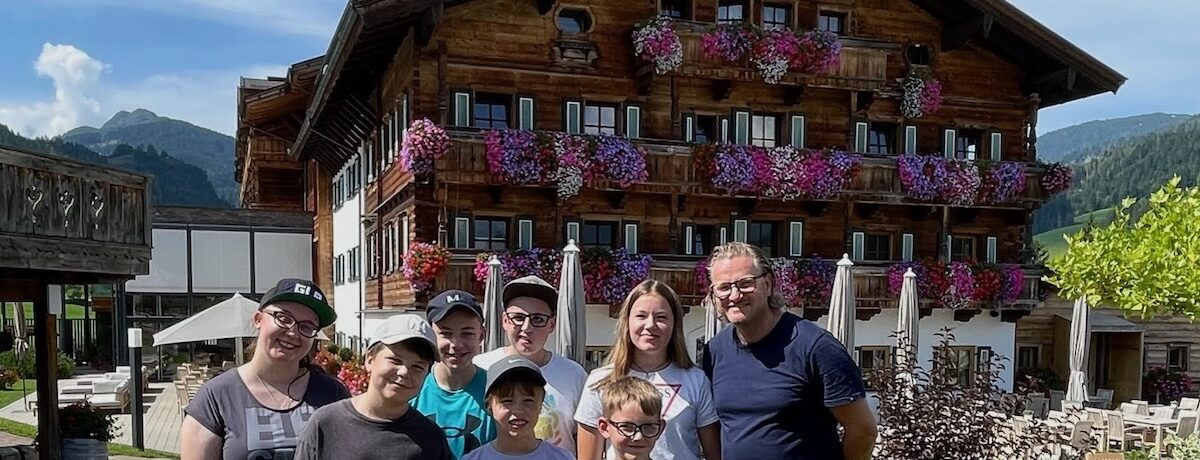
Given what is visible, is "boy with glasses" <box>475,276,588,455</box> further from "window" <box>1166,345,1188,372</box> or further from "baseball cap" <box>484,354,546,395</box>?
"window" <box>1166,345,1188,372</box>

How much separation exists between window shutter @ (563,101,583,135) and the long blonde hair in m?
13.2

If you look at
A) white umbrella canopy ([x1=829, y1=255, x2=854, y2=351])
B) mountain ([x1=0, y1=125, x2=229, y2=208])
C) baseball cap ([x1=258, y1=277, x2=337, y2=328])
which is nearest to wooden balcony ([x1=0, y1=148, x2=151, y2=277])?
baseball cap ([x1=258, y1=277, x2=337, y2=328])

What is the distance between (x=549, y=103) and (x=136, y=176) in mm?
7757

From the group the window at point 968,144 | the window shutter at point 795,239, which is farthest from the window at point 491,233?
the window at point 968,144

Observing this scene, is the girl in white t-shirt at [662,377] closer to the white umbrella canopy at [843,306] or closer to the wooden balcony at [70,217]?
the wooden balcony at [70,217]

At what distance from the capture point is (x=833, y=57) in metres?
17.6

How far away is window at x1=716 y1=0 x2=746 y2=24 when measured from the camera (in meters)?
18.6

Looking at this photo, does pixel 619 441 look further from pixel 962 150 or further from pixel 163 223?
pixel 163 223

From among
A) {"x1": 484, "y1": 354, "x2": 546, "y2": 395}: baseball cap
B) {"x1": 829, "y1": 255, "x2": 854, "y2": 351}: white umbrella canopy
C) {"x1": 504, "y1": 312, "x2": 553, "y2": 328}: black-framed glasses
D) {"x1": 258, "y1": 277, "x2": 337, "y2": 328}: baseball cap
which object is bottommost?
{"x1": 829, "y1": 255, "x2": 854, "y2": 351}: white umbrella canopy

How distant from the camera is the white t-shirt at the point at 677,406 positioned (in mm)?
3926

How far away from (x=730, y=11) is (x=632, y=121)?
349cm

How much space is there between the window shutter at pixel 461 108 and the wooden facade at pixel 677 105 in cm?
4

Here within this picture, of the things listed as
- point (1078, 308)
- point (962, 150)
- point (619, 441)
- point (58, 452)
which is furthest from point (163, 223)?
point (619, 441)

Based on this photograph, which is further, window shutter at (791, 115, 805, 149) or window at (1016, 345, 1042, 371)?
window at (1016, 345, 1042, 371)
